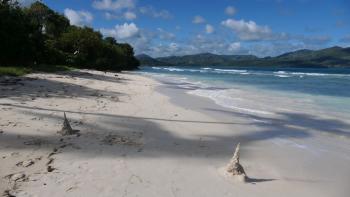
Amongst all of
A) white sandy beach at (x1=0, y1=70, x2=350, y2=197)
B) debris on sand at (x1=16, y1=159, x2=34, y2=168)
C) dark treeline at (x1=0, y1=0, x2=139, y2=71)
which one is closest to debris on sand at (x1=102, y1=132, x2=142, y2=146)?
white sandy beach at (x1=0, y1=70, x2=350, y2=197)

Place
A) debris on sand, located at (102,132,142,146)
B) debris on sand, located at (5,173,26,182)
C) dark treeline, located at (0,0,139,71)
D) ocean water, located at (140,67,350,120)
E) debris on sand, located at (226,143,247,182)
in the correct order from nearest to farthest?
debris on sand, located at (5,173,26,182)
debris on sand, located at (226,143,247,182)
debris on sand, located at (102,132,142,146)
ocean water, located at (140,67,350,120)
dark treeline, located at (0,0,139,71)

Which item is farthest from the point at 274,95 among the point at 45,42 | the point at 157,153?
the point at 45,42

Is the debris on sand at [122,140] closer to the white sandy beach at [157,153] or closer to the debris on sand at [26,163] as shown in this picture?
the white sandy beach at [157,153]

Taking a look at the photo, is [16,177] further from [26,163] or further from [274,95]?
[274,95]

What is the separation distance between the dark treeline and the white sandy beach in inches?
790

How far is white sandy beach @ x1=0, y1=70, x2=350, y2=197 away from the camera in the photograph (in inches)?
227

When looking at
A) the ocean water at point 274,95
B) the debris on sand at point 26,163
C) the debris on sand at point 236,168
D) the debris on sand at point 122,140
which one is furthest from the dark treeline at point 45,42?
the debris on sand at point 236,168

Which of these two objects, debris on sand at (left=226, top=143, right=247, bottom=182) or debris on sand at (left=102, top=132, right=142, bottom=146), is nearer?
debris on sand at (left=226, top=143, right=247, bottom=182)

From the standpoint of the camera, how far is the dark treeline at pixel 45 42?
1234 inches

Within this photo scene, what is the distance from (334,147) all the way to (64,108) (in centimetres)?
A: 789

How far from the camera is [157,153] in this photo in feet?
25.4

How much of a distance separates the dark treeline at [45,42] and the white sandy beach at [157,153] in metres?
20.1

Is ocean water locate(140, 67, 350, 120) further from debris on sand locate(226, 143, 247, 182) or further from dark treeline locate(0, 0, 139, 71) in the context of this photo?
dark treeline locate(0, 0, 139, 71)

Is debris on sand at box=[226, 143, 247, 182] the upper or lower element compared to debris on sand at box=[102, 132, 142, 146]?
upper
